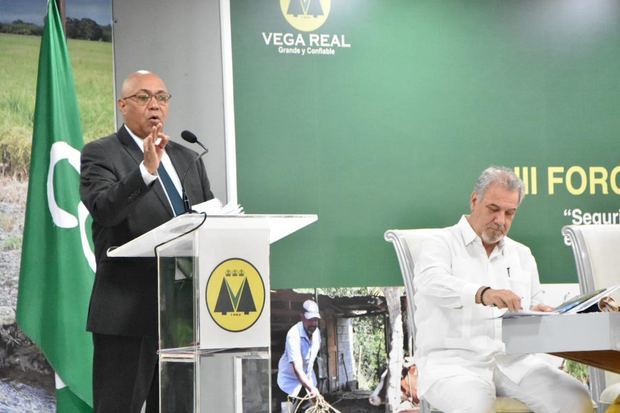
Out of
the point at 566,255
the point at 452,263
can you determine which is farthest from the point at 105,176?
the point at 566,255

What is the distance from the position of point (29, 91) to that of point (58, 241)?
0.80m

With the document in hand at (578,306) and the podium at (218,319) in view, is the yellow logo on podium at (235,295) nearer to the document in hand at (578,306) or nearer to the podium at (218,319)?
the podium at (218,319)

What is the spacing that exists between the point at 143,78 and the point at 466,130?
2440mm

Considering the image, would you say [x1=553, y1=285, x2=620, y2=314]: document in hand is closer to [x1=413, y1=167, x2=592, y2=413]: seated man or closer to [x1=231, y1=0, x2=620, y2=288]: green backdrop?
[x1=413, y1=167, x2=592, y2=413]: seated man

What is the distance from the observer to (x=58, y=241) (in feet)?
15.4

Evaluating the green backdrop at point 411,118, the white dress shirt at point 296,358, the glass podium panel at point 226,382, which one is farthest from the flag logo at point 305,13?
the glass podium panel at point 226,382

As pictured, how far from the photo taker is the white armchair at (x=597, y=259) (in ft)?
12.3

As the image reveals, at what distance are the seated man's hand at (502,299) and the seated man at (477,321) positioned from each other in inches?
7.9

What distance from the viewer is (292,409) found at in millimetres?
5086

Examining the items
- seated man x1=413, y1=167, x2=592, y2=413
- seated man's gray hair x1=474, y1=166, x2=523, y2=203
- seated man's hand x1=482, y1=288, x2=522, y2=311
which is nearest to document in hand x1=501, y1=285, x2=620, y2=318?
seated man's hand x1=482, y1=288, x2=522, y2=311

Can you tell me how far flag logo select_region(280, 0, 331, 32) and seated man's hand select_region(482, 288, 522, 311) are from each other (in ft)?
8.52

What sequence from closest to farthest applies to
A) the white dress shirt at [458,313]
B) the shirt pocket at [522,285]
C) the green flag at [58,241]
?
1. the white dress shirt at [458,313]
2. the shirt pocket at [522,285]
3. the green flag at [58,241]

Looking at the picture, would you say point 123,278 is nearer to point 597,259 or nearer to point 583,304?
point 583,304

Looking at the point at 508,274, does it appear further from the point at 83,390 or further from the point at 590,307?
the point at 83,390
